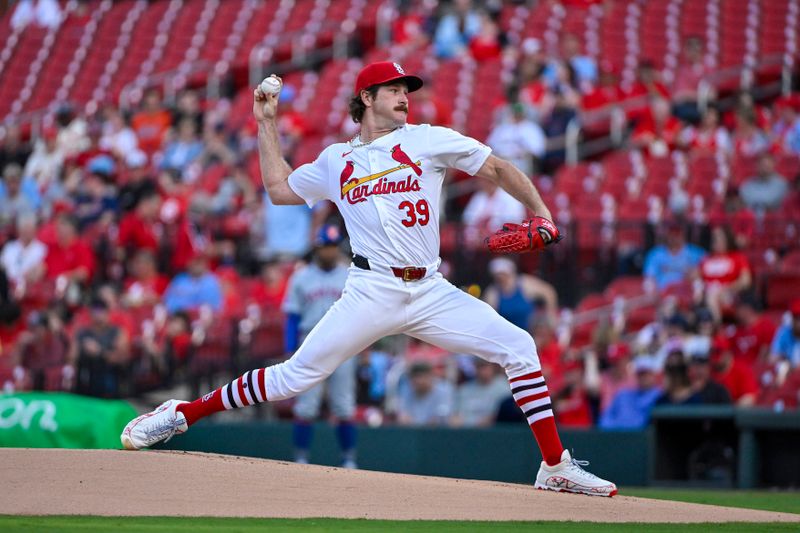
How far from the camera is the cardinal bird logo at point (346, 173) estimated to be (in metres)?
7.23

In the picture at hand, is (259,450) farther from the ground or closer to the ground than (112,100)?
closer to the ground

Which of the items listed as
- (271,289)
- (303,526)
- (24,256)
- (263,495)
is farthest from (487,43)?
(303,526)

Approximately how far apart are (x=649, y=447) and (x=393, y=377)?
289 cm

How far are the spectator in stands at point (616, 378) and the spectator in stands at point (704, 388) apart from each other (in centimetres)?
68

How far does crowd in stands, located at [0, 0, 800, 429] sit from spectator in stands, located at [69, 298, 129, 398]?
0.07 feet

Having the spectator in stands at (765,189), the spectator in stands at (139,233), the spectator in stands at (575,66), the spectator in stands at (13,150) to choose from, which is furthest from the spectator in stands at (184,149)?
the spectator in stands at (765,189)

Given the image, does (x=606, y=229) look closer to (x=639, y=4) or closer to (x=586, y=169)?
(x=586, y=169)

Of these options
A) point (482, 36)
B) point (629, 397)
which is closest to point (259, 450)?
point (629, 397)

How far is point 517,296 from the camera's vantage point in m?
12.3

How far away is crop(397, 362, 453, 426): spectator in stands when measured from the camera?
12352 millimetres

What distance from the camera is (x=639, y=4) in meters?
18.7

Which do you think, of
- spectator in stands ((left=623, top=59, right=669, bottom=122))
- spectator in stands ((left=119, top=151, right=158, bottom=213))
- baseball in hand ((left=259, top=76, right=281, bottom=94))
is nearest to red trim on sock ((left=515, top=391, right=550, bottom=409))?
baseball in hand ((left=259, top=76, right=281, bottom=94))

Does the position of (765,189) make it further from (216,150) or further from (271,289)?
(216,150)

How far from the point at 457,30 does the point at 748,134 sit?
535 centimetres
